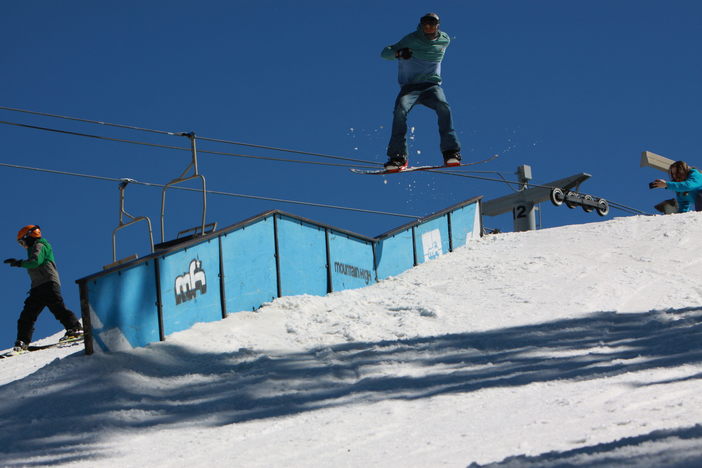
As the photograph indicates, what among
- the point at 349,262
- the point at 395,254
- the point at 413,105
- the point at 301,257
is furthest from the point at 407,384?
the point at 395,254

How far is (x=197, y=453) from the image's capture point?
7023mm

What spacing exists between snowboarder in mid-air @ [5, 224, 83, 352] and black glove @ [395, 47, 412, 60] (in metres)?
5.74

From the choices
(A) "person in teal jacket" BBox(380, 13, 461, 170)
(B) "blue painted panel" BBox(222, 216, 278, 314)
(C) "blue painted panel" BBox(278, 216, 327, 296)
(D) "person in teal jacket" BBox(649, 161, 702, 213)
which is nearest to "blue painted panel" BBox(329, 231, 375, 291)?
(C) "blue painted panel" BBox(278, 216, 327, 296)

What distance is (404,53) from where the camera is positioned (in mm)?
13328

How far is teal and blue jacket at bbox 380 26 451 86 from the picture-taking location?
1324cm

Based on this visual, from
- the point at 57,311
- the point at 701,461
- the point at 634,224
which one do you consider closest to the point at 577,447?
the point at 701,461

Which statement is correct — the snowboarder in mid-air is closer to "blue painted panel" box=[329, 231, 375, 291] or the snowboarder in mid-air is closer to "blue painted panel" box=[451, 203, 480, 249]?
"blue painted panel" box=[329, 231, 375, 291]

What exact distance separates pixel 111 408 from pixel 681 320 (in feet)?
20.5

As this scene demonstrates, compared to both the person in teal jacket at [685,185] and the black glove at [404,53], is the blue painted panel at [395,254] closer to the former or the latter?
the black glove at [404,53]

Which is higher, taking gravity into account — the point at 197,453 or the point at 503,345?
the point at 503,345

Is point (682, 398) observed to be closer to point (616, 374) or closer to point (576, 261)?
point (616, 374)

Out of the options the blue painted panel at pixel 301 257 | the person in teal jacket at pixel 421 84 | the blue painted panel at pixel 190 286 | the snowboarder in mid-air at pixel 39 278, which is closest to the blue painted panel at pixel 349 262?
the blue painted panel at pixel 301 257

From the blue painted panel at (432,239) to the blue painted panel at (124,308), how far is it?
6.67 m

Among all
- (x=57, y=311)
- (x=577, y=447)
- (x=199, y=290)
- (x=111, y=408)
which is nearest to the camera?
(x=577, y=447)
